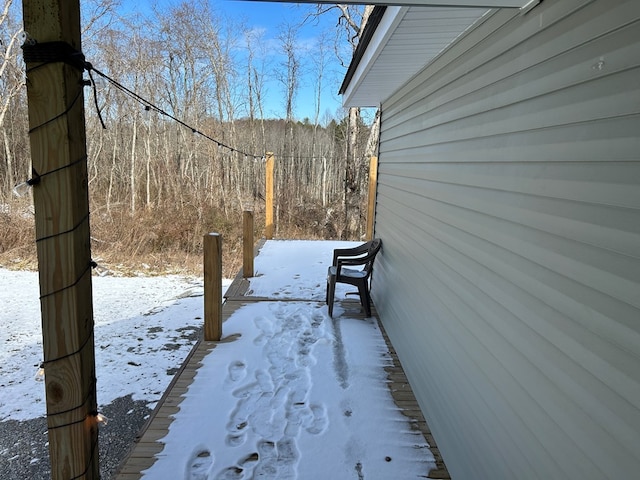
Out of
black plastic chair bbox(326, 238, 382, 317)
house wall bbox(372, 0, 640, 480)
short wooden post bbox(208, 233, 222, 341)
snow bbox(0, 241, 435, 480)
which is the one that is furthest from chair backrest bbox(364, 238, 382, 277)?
house wall bbox(372, 0, 640, 480)

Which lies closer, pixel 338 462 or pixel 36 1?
pixel 36 1

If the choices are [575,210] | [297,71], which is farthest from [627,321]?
[297,71]

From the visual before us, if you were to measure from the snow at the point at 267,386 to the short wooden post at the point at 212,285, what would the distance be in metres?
0.16

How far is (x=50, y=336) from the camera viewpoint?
1138 mm

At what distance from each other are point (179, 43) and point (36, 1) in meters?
14.4

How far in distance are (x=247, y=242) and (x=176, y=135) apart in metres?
9.70

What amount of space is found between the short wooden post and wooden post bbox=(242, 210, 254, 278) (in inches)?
75.4

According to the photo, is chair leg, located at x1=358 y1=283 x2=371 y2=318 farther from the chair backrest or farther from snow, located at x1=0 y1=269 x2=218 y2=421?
snow, located at x1=0 y1=269 x2=218 y2=421

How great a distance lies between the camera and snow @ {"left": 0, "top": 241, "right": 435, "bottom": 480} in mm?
2055

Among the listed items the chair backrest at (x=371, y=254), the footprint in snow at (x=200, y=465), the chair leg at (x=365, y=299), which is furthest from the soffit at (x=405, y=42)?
the footprint in snow at (x=200, y=465)

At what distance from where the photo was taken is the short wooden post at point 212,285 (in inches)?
131

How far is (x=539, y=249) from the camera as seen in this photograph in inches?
52.5

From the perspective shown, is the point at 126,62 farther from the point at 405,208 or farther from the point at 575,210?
the point at 575,210

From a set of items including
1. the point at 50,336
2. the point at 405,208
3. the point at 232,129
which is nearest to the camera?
the point at 50,336
